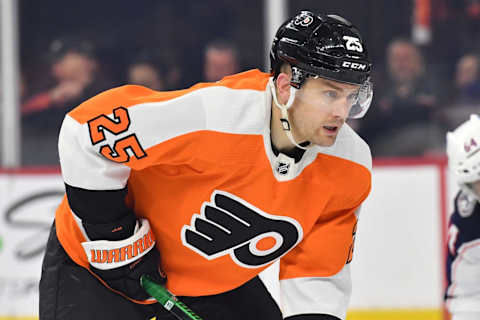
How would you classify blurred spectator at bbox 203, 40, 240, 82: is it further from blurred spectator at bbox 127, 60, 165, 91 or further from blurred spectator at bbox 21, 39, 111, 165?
blurred spectator at bbox 21, 39, 111, 165

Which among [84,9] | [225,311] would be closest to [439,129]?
[84,9]

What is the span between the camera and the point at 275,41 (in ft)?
6.68

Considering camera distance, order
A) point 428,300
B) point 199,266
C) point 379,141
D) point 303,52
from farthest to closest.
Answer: point 379,141
point 428,300
point 199,266
point 303,52

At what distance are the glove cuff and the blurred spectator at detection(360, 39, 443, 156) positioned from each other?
2.59 meters

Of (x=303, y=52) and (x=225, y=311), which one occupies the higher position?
(x=303, y=52)

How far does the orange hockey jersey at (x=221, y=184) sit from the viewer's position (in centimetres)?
197

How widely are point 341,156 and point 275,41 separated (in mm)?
305

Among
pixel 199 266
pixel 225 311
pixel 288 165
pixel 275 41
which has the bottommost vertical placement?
pixel 225 311

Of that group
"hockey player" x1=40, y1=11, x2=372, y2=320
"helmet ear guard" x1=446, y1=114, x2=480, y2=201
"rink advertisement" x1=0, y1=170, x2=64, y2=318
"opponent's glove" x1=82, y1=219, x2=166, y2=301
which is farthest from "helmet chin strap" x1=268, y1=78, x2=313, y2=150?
"rink advertisement" x1=0, y1=170, x2=64, y2=318

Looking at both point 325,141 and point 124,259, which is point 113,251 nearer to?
point 124,259

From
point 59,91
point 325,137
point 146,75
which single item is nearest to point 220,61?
point 146,75

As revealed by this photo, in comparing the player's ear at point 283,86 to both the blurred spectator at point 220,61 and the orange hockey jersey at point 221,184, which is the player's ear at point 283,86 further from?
the blurred spectator at point 220,61

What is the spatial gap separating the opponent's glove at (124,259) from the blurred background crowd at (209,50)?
2565 millimetres

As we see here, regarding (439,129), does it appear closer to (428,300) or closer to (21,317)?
(428,300)
